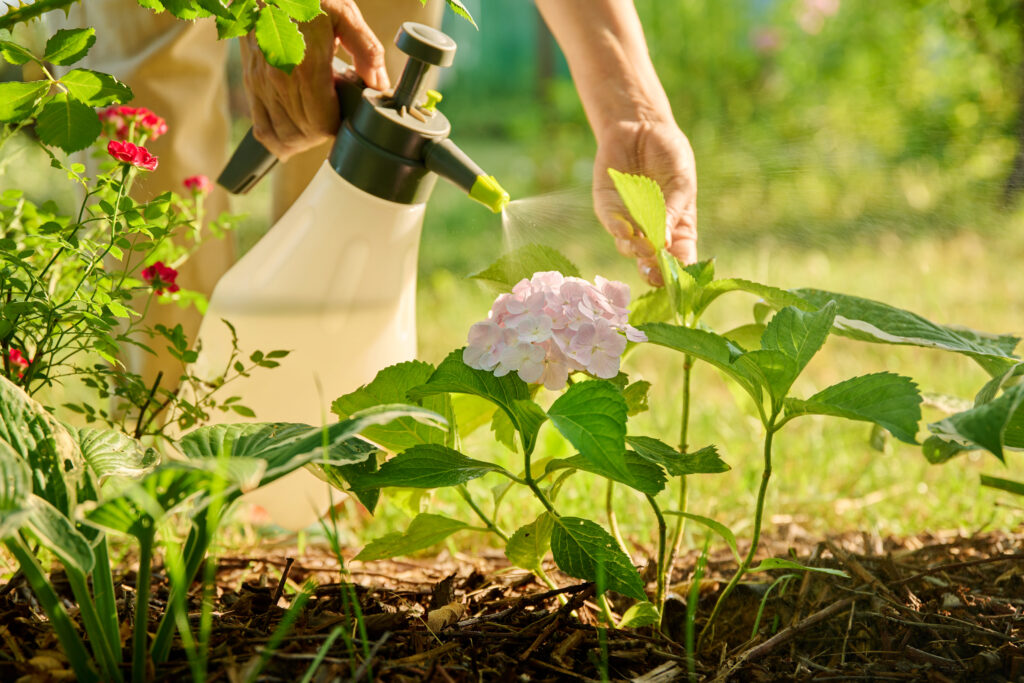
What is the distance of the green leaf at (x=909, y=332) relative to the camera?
3.12 ft

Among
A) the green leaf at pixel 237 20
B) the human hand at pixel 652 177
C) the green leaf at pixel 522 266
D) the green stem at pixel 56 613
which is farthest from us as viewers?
the human hand at pixel 652 177

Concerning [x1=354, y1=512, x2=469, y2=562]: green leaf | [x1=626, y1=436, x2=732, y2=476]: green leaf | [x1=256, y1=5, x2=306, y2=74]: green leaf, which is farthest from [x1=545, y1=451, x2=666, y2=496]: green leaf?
[x1=256, y1=5, x2=306, y2=74]: green leaf

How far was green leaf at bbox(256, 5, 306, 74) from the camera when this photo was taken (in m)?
0.89

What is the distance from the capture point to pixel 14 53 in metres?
0.83

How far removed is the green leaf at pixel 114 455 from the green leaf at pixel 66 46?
1.11ft

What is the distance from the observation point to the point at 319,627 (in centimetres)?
84

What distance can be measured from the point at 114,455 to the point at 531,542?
1.33 ft

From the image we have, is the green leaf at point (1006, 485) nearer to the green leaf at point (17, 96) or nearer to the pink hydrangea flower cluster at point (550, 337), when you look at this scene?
the pink hydrangea flower cluster at point (550, 337)

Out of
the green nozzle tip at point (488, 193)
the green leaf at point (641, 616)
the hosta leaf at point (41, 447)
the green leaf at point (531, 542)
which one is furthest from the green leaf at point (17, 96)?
the green leaf at point (641, 616)

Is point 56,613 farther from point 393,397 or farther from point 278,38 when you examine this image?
point 278,38

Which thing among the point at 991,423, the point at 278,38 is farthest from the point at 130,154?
the point at 991,423

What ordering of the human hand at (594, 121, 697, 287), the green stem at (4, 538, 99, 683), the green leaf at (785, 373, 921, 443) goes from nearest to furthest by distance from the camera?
the green stem at (4, 538, 99, 683)
the green leaf at (785, 373, 921, 443)
the human hand at (594, 121, 697, 287)

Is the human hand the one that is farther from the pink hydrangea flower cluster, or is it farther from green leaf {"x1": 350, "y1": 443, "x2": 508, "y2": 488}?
green leaf {"x1": 350, "y1": 443, "x2": 508, "y2": 488}

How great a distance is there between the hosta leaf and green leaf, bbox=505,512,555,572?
16.2 inches
